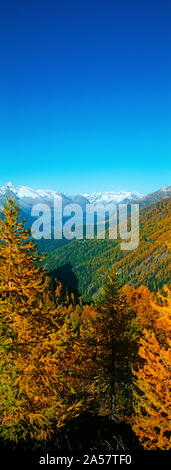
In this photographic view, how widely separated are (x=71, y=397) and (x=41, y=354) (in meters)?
11.0

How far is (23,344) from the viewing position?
9.32 meters

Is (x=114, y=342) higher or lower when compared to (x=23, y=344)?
lower

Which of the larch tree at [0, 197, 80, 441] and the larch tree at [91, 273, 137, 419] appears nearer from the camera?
the larch tree at [0, 197, 80, 441]

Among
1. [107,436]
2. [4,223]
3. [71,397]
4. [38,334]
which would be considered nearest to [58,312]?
[38,334]

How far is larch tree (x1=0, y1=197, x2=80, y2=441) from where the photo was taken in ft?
29.1

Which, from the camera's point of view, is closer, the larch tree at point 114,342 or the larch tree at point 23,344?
the larch tree at point 23,344

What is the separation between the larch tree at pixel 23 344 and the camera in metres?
8.88

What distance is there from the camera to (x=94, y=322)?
15164 millimetres

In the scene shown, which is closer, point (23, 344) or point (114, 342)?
point (23, 344)
